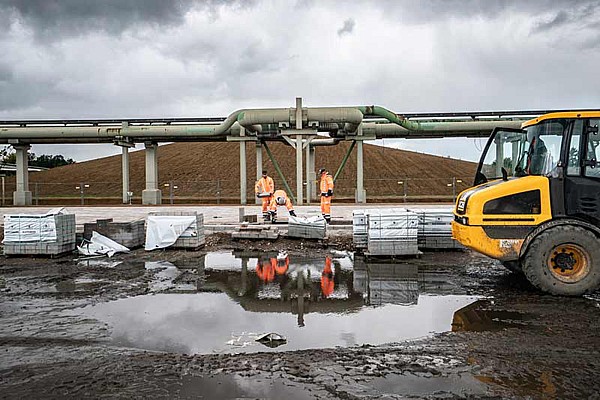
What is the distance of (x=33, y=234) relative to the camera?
11195 millimetres

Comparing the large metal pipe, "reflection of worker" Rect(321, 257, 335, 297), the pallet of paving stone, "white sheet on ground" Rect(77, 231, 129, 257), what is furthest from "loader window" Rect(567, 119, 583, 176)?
the large metal pipe

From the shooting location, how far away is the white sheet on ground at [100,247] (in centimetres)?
1162

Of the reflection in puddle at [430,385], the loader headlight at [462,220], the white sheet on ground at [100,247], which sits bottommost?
the reflection in puddle at [430,385]

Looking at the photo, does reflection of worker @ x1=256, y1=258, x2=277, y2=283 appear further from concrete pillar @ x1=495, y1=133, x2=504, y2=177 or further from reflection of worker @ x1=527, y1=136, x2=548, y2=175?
reflection of worker @ x1=527, y1=136, x2=548, y2=175

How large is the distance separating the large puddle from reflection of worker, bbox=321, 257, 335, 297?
0.02 metres

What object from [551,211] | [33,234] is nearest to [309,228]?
[33,234]

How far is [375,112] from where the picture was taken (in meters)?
23.3

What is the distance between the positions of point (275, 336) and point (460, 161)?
58523 millimetres

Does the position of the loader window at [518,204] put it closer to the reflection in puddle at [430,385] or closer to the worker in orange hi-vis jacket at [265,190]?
the reflection in puddle at [430,385]

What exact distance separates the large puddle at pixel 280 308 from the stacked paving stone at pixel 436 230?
6.29ft

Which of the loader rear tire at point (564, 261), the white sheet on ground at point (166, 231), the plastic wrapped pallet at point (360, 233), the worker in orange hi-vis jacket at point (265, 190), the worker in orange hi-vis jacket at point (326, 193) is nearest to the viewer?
the loader rear tire at point (564, 261)

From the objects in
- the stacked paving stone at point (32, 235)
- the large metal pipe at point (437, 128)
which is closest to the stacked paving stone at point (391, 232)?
the stacked paving stone at point (32, 235)

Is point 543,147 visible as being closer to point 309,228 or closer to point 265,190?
point 309,228

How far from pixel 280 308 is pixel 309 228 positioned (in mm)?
6259
